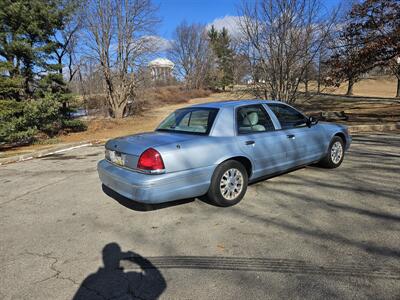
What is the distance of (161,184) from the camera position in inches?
142

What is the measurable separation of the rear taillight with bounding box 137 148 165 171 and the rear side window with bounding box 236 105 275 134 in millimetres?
1353

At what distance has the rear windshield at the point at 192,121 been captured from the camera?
14.1 ft

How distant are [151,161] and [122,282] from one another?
4.71ft

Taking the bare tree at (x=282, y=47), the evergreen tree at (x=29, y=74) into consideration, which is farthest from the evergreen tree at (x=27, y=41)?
the bare tree at (x=282, y=47)

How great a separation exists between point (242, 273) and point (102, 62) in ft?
70.5

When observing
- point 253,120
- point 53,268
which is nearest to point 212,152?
point 253,120

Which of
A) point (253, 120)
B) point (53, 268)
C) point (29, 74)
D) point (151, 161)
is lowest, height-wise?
point (53, 268)

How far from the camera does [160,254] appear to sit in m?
3.10

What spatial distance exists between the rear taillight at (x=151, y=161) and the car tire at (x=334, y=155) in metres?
3.53

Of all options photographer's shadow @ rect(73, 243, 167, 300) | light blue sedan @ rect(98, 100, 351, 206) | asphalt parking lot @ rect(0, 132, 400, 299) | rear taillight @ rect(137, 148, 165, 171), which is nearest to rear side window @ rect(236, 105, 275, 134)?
light blue sedan @ rect(98, 100, 351, 206)

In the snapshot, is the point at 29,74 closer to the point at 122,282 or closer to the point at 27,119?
the point at 27,119

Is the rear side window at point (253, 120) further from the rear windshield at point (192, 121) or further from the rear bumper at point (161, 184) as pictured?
the rear bumper at point (161, 184)

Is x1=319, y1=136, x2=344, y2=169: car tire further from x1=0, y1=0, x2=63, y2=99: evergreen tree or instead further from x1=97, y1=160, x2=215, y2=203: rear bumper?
x1=0, y1=0, x2=63, y2=99: evergreen tree

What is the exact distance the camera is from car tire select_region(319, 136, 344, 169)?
→ 568 cm
